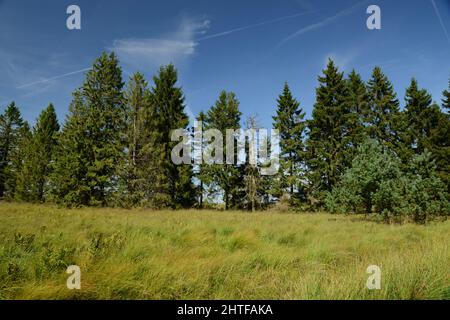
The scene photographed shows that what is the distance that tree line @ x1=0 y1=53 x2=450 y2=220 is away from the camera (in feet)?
63.0

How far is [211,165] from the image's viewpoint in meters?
26.9

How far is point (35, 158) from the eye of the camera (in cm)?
2483

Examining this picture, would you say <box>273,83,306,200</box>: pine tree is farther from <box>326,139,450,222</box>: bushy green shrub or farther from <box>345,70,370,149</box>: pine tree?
<box>326,139,450,222</box>: bushy green shrub

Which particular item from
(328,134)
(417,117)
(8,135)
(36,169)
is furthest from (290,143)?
(8,135)

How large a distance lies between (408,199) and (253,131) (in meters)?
16.0

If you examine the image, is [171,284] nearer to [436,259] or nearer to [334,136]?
[436,259]

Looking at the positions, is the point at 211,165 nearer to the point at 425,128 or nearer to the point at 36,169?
the point at 36,169

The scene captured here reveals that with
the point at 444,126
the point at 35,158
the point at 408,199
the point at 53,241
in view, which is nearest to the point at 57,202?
the point at 35,158

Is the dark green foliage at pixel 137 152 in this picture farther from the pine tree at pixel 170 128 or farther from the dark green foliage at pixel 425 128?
the dark green foliage at pixel 425 128

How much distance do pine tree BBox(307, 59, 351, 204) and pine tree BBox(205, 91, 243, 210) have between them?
23.6ft

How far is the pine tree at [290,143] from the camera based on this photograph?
26.0m

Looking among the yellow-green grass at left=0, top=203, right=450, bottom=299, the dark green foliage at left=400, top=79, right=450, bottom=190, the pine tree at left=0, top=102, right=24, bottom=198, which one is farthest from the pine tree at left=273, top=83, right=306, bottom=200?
the pine tree at left=0, top=102, right=24, bottom=198

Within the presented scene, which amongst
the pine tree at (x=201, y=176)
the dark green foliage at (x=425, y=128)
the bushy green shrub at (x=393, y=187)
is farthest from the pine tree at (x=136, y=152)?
the dark green foliage at (x=425, y=128)

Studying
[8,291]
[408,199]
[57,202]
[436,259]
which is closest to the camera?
[8,291]
